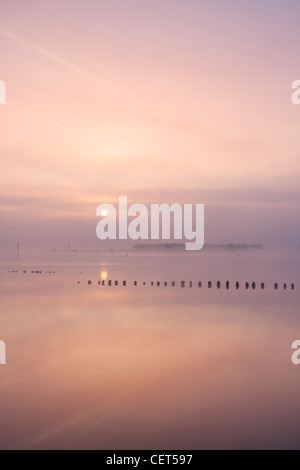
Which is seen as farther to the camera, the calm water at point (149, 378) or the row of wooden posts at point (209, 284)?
the row of wooden posts at point (209, 284)


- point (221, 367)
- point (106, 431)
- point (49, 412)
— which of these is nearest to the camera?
point (106, 431)

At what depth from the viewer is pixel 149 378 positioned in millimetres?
16953

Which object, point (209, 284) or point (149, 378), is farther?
point (209, 284)

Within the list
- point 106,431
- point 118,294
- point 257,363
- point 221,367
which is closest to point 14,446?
point 106,431

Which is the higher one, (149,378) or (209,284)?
(209,284)

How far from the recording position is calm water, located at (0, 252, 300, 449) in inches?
477

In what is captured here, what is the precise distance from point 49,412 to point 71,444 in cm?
223

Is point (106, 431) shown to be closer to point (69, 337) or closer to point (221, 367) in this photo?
point (221, 367)

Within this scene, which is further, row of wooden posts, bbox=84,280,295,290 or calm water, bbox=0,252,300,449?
row of wooden posts, bbox=84,280,295,290

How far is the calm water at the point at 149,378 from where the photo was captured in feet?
39.8

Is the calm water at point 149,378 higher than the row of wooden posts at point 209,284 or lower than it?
lower

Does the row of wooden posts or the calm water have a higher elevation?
the row of wooden posts

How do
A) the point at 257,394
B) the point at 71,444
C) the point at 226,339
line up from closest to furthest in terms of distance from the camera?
the point at 71,444 < the point at 257,394 < the point at 226,339

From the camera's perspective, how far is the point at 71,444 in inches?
448
